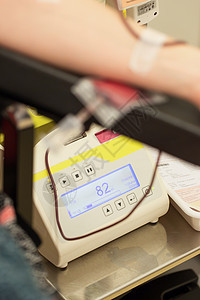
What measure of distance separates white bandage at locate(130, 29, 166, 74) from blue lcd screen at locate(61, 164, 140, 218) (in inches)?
29.9

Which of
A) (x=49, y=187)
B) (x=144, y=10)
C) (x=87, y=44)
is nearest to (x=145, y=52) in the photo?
(x=87, y=44)

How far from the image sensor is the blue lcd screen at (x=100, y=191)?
3.79ft

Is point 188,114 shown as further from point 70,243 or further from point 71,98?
point 70,243

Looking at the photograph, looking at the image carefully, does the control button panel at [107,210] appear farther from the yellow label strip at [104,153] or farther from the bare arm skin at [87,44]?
the bare arm skin at [87,44]

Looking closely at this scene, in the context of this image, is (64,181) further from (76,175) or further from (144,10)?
(144,10)

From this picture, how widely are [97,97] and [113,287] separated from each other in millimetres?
819

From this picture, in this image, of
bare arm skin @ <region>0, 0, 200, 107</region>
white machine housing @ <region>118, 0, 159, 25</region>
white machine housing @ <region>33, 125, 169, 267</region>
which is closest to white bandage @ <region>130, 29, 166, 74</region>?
bare arm skin @ <region>0, 0, 200, 107</region>

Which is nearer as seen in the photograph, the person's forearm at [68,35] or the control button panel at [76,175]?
the person's forearm at [68,35]

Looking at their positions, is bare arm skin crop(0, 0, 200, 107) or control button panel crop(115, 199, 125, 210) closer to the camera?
bare arm skin crop(0, 0, 200, 107)

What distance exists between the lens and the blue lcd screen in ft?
3.79

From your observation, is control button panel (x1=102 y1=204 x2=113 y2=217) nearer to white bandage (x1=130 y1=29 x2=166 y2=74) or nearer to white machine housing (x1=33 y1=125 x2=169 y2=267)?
white machine housing (x1=33 y1=125 x2=169 y2=267)

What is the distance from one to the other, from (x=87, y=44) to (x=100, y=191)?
0.80 meters

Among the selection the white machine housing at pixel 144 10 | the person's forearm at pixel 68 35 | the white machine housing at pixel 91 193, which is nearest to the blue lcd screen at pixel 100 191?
the white machine housing at pixel 91 193

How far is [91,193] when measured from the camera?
1182 millimetres
